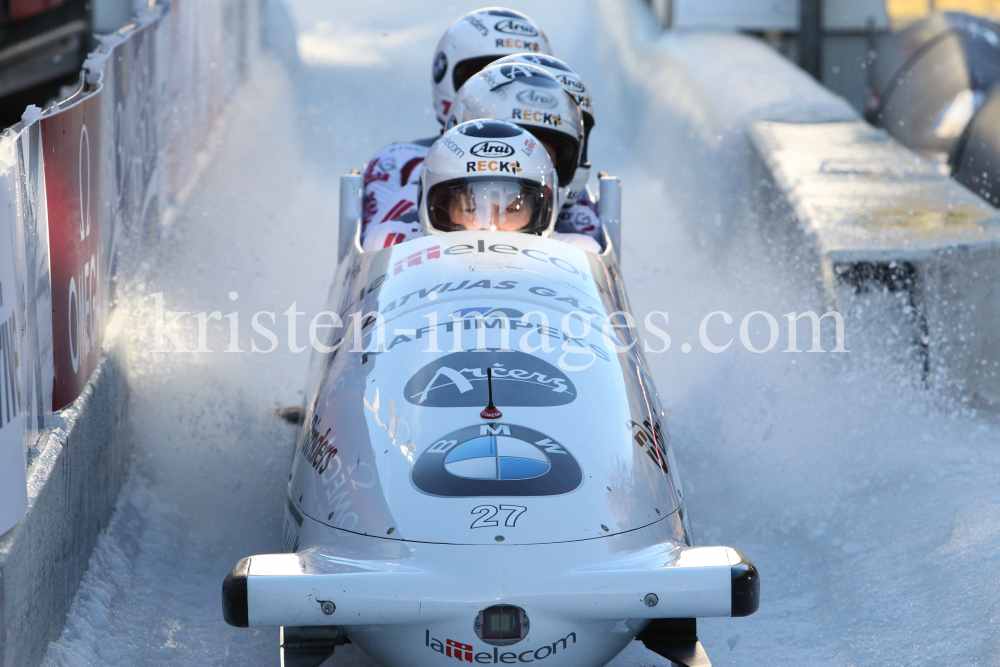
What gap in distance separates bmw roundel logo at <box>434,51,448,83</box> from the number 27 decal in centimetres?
345

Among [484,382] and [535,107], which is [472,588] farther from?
[535,107]

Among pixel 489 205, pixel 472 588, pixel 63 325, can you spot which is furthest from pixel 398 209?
pixel 472 588

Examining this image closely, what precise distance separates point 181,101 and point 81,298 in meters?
3.25

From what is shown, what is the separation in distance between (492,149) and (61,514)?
57.7 inches

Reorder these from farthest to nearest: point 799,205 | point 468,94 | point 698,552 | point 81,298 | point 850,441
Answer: point 799,205 < point 468,94 < point 850,441 < point 81,298 < point 698,552

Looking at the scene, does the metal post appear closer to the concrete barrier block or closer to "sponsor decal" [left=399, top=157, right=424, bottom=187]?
"sponsor decal" [left=399, top=157, right=424, bottom=187]

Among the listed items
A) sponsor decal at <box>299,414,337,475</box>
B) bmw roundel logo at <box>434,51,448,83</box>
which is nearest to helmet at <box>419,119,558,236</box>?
sponsor decal at <box>299,414,337,475</box>

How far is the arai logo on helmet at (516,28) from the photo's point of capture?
16.7 ft

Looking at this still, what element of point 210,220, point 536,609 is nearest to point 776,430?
point 536,609

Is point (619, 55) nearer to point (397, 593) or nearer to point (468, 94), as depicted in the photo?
point (468, 94)

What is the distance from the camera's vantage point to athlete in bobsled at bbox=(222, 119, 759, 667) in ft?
6.26

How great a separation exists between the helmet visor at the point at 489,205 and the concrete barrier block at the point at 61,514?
3.66 feet

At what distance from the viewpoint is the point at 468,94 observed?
3984 millimetres
